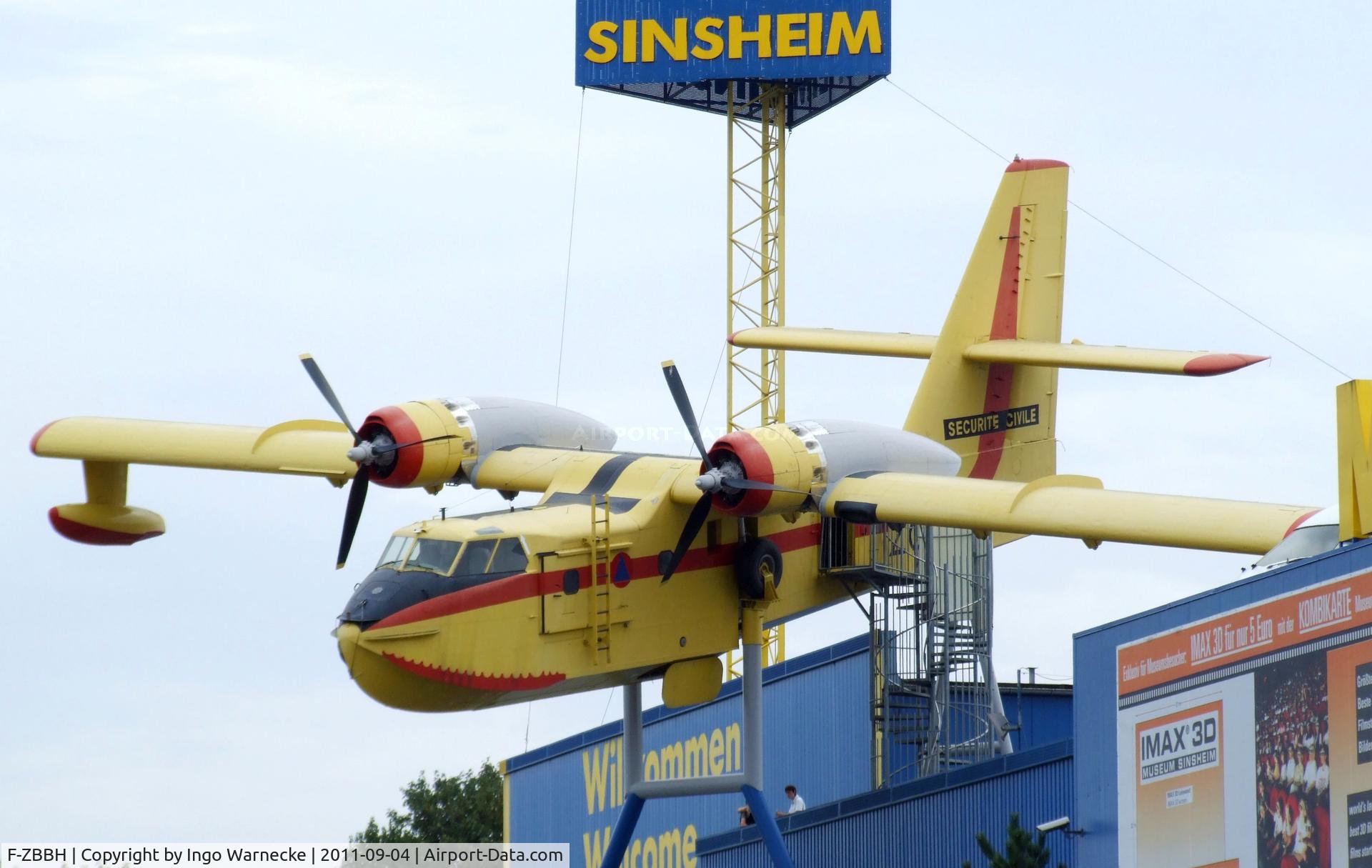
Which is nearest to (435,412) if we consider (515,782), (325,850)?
(325,850)

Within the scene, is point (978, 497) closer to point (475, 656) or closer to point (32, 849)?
point (475, 656)

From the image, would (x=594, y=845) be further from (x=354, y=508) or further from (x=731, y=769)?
(x=354, y=508)

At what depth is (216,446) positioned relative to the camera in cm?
3206

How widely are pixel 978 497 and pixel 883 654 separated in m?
7.45

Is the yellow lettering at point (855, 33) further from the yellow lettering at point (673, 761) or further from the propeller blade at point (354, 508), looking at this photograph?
the propeller blade at point (354, 508)

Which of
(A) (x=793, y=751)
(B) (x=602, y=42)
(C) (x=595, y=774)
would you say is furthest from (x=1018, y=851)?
(B) (x=602, y=42)

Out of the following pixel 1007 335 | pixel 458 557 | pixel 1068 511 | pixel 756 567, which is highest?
pixel 1007 335

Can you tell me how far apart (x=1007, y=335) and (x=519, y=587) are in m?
11.4

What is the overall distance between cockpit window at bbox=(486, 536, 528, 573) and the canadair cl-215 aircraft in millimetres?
29

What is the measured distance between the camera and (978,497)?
2561cm

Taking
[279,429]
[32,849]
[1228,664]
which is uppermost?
[279,429]

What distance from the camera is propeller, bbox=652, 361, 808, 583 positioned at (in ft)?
83.4

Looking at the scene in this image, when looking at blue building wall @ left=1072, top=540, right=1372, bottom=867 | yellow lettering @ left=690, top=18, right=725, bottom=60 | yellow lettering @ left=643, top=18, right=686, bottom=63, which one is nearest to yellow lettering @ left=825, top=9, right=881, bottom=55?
yellow lettering @ left=690, top=18, right=725, bottom=60

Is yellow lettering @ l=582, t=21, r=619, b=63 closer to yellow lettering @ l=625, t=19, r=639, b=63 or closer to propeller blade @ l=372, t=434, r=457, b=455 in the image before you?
yellow lettering @ l=625, t=19, r=639, b=63
